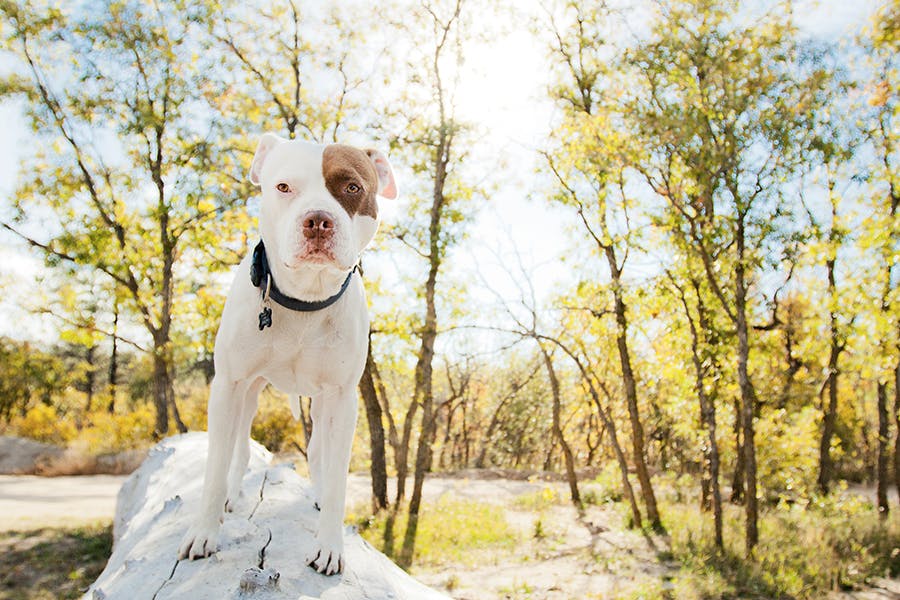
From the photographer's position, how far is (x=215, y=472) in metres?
2.82

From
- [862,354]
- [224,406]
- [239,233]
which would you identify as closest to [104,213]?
[239,233]

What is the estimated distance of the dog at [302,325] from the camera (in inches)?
98.6

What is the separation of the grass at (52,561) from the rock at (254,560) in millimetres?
3664

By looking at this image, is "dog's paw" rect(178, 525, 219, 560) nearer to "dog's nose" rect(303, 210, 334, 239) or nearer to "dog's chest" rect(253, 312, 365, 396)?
"dog's chest" rect(253, 312, 365, 396)

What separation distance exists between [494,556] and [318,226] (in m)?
→ 7.84

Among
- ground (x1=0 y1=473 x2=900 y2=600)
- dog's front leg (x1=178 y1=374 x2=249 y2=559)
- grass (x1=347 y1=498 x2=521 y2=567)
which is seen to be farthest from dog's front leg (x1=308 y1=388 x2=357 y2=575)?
grass (x1=347 y1=498 x2=521 y2=567)

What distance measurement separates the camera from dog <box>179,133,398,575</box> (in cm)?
250

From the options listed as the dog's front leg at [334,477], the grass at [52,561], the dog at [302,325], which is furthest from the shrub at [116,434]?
the dog's front leg at [334,477]

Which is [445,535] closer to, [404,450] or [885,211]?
[404,450]

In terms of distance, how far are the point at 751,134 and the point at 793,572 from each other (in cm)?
536

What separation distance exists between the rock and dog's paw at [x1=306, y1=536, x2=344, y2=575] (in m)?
0.03

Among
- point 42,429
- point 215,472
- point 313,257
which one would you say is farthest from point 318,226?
point 42,429

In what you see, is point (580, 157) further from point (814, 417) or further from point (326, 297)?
point (814, 417)

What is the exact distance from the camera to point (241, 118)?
11.0 m
